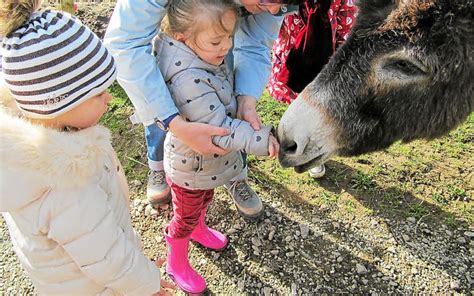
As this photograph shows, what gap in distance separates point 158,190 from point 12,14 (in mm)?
1939

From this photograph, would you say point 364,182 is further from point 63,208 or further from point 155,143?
point 63,208

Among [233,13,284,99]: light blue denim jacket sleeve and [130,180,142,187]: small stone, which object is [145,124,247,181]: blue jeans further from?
[233,13,284,99]: light blue denim jacket sleeve

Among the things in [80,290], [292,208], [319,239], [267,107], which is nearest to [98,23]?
[267,107]

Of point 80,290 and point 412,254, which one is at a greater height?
point 80,290

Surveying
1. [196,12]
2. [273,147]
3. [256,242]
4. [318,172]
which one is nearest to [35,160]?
[196,12]

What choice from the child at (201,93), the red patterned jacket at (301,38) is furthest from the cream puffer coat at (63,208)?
the red patterned jacket at (301,38)

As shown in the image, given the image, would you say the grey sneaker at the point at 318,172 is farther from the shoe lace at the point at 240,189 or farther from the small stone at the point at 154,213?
the small stone at the point at 154,213

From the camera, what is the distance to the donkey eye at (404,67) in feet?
6.52

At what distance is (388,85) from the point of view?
6.77 ft

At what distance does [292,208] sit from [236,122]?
4.46 feet

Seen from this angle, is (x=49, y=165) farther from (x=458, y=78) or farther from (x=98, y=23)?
(x=98, y=23)

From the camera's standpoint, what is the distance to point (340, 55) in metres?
2.17

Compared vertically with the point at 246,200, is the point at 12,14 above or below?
above

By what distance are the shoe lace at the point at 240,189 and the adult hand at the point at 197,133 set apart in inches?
41.6
